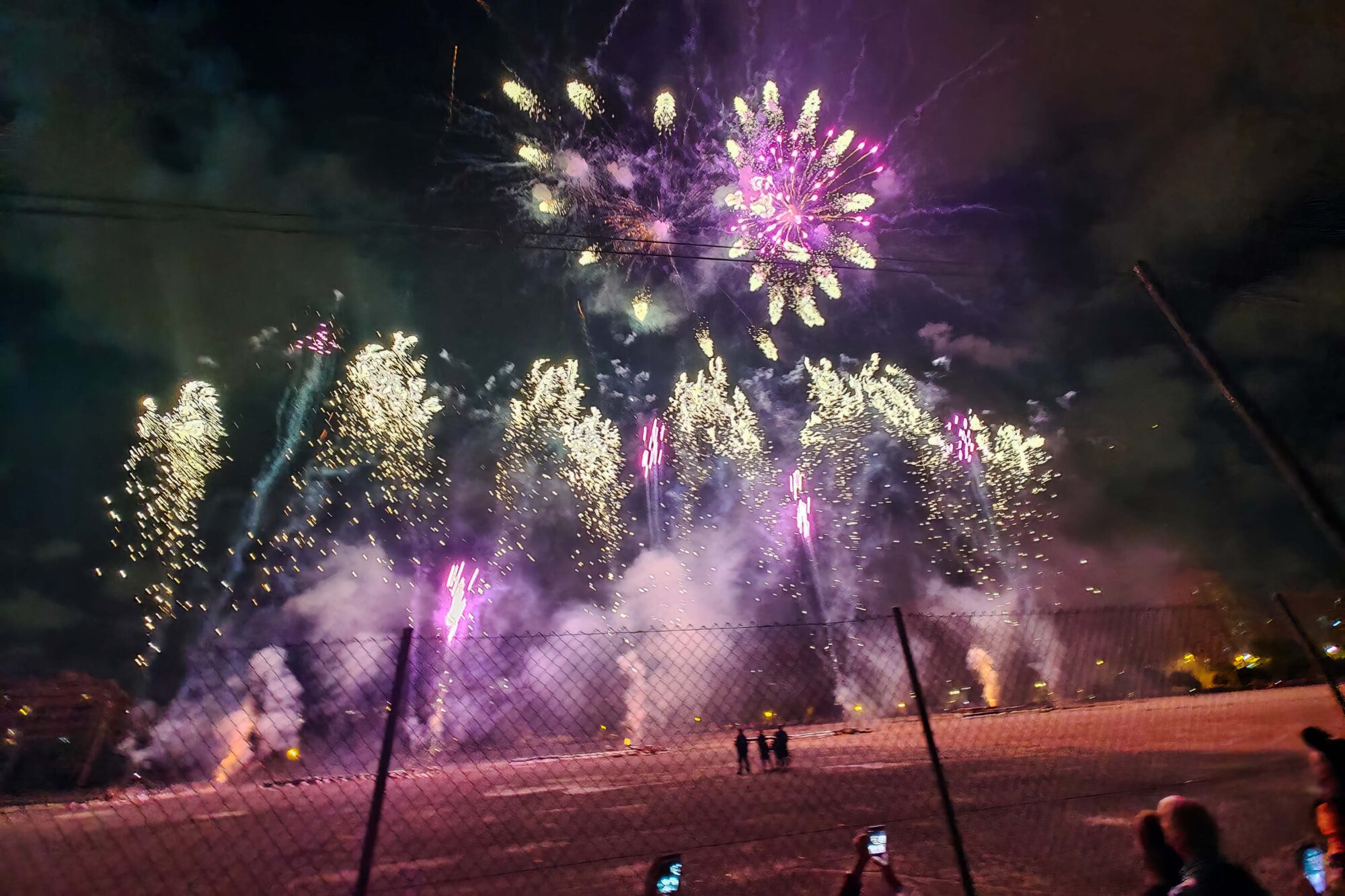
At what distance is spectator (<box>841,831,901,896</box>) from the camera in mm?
3766

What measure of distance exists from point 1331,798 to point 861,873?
158 inches

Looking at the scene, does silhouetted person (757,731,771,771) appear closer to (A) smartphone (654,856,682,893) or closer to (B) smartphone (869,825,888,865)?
(B) smartphone (869,825,888,865)

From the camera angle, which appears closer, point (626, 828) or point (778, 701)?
point (626, 828)

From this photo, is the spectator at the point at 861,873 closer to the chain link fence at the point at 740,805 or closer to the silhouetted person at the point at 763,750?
the chain link fence at the point at 740,805

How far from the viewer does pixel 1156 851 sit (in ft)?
13.0

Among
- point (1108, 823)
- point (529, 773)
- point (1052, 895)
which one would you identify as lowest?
point (1052, 895)

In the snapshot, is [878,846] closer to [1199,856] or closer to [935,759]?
[935,759]

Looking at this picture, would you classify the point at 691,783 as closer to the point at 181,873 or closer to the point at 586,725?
the point at 181,873

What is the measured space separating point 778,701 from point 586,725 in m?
62.5

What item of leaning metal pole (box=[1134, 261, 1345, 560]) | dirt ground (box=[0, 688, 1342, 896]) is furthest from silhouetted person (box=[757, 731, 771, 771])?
leaning metal pole (box=[1134, 261, 1345, 560])

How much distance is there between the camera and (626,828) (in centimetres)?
1127

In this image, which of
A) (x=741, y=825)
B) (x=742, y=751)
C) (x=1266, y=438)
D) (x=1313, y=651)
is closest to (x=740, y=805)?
(x=741, y=825)

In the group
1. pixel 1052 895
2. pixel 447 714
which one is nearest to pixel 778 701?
pixel 1052 895

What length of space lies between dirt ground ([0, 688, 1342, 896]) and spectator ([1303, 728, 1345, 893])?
1.78m
